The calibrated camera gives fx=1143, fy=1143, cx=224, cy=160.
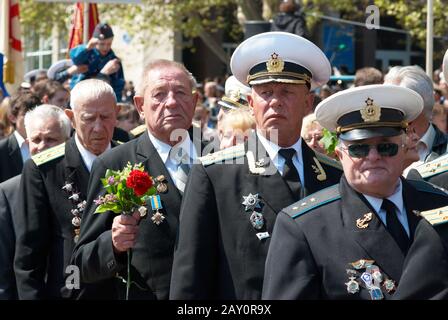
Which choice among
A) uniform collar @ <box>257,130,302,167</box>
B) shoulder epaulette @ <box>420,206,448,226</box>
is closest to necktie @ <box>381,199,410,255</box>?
shoulder epaulette @ <box>420,206,448,226</box>

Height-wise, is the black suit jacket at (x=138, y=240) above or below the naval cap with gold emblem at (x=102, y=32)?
below

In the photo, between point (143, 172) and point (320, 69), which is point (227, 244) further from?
point (320, 69)

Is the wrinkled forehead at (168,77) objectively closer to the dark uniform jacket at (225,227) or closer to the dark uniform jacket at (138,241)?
the dark uniform jacket at (138,241)

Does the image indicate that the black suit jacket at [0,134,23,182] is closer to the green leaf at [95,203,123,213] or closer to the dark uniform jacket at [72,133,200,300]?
the dark uniform jacket at [72,133,200,300]

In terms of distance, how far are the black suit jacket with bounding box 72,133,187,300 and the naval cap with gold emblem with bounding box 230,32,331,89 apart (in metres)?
0.74

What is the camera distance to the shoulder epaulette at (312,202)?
4.71 metres

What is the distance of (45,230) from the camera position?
6535 mm

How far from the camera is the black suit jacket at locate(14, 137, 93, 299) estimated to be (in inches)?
256

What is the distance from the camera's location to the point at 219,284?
17.2 feet

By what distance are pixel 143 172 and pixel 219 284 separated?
719 mm

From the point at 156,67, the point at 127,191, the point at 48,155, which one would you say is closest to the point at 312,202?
the point at 127,191

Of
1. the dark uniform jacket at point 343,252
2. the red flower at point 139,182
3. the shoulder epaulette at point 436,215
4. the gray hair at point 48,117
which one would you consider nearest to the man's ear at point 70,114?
the gray hair at point 48,117

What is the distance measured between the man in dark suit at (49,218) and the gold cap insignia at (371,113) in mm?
2254
